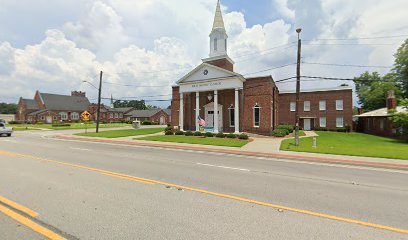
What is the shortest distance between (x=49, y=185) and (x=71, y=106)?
8362 centimetres

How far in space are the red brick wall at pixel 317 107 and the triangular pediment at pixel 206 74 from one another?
59.6ft

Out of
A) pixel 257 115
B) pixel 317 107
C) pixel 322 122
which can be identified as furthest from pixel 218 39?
pixel 322 122

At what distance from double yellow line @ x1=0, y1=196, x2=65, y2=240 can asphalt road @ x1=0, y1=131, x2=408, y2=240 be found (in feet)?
0.20

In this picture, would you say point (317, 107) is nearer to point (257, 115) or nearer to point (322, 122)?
point (322, 122)

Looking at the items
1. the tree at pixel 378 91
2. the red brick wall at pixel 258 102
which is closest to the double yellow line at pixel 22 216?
the red brick wall at pixel 258 102

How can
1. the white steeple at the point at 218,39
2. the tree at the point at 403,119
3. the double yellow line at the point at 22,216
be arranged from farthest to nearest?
the white steeple at the point at 218,39 → the tree at the point at 403,119 → the double yellow line at the point at 22,216

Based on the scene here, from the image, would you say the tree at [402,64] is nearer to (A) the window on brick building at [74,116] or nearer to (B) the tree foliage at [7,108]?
(A) the window on brick building at [74,116]

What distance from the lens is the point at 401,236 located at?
145 inches

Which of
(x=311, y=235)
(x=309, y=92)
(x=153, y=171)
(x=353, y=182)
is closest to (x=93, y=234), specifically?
(x=311, y=235)

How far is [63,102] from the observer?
77.4m

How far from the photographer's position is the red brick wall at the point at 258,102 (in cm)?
2641

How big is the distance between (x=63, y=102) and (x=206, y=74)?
224ft

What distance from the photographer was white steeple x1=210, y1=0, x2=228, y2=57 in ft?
102

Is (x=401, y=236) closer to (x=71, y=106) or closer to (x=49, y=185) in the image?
(x=49, y=185)
